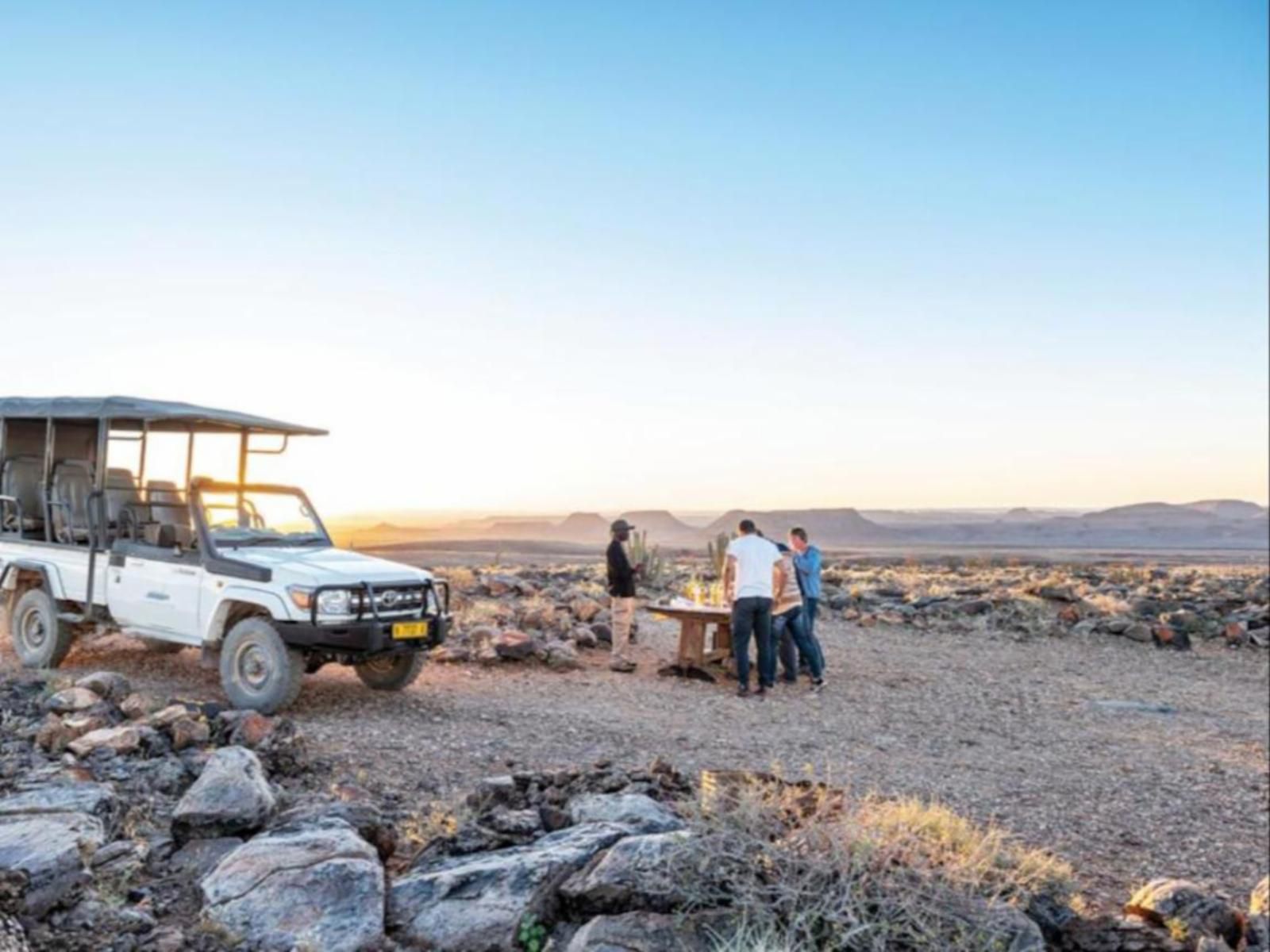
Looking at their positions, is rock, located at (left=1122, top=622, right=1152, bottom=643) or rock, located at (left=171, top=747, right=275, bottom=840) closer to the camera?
rock, located at (left=171, top=747, right=275, bottom=840)

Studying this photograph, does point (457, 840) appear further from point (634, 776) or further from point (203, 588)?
point (203, 588)

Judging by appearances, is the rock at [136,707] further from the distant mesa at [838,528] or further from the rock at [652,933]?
the distant mesa at [838,528]

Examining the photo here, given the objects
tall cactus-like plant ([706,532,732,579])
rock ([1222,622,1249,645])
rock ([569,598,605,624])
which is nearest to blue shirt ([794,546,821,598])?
rock ([569,598,605,624])

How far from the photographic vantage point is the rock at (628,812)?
5473mm

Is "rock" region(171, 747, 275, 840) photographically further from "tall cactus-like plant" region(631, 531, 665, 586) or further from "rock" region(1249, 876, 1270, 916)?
"tall cactus-like plant" region(631, 531, 665, 586)

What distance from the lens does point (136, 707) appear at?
8.24 meters

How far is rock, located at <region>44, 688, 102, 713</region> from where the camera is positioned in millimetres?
8125

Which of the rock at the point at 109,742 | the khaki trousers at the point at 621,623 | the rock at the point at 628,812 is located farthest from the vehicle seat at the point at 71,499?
the rock at the point at 628,812

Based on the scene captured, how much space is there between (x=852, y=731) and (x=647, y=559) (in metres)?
15.1

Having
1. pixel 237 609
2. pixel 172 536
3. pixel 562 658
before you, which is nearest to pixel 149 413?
pixel 172 536

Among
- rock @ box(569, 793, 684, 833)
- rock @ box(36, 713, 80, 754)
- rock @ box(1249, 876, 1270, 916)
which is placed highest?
rock @ box(569, 793, 684, 833)

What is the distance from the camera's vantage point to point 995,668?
16.2 m

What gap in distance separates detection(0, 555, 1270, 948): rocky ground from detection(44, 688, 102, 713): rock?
0.25 metres

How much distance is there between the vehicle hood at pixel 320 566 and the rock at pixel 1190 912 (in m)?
6.54
